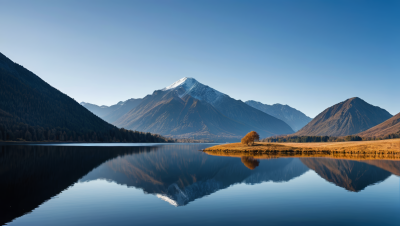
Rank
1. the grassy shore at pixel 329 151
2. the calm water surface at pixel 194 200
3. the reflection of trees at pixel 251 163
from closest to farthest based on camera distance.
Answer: the calm water surface at pixel 194 200, the reflection of trees at pixel 251 163, the grassy shore at pixel 329 151

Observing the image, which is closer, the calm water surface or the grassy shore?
the calm water surface

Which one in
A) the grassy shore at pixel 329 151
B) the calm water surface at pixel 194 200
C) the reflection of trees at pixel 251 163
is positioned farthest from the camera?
the grassy shore at pixel 329 151

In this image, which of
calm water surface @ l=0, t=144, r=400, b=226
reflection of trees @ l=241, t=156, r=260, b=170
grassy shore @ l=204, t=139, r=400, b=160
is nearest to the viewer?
calm water surface @ l=0, t=144, r=400, b=226

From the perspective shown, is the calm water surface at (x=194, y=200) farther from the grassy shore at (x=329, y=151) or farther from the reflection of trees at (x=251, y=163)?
the grassy shore at (x=329, y=151)

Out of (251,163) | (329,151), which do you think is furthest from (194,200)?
(329,151)

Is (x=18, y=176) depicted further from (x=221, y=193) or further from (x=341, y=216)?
(x=341, y=216)

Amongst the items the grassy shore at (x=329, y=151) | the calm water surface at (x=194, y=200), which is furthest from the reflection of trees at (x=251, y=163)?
the grassy shore at (x=329, y=151)

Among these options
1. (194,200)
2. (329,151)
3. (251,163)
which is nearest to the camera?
(194,200)

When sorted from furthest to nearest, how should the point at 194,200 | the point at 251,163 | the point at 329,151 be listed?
1. the point at 329,151
2. the point at 251,163
3. the point at 194,200

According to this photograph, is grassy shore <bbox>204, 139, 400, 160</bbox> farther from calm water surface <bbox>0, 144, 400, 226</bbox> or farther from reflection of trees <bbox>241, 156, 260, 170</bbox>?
calm water surface <bbox>0, 144, 400, 226</bbox>

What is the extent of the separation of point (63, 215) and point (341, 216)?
93.9 feet

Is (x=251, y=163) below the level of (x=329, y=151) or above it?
below

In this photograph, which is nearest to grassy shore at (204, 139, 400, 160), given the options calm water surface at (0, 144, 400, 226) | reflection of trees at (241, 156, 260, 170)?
reflection of trees at (241, 156, 260, 170)

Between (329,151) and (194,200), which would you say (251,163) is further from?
(329,151)
